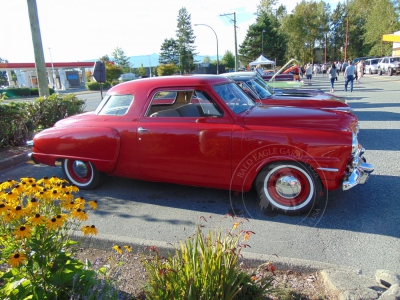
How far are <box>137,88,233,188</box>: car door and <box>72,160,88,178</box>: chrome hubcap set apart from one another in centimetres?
105

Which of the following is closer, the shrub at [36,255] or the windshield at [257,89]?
the shrub at [36,255]

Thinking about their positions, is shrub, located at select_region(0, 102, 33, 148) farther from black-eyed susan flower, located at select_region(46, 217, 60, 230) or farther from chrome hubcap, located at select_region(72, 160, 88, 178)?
black-eyed susan flower, located at select_region(46, 217, 60, 230)

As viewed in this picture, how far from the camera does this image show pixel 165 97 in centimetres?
501

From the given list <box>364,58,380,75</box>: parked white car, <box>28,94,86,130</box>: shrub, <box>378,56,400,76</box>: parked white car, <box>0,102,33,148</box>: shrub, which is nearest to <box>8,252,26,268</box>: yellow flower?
<box>0,102,33,148</box>: shrub

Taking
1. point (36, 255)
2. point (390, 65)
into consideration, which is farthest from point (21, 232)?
point (390, 65)

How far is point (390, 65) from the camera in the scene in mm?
29656

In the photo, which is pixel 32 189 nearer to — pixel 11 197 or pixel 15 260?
pixel 11 197

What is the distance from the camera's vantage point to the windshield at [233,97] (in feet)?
13.1

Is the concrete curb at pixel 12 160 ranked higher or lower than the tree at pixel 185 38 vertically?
lower

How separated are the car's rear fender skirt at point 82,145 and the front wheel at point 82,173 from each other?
0.54 ft

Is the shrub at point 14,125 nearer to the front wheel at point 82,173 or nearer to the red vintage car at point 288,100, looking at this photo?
the front wheel at point 82,173

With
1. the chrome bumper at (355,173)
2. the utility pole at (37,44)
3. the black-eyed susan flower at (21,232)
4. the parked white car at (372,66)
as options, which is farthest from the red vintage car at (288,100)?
the parked white car at (372,66)

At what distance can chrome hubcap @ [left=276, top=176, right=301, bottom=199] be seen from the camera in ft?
11.6

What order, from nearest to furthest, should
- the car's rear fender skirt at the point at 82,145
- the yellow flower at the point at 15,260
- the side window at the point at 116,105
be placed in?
the yellow flower at the point at 15,260 < the car's rear fender skirt at the point at 82,145 < the side window at the point at 116,105
